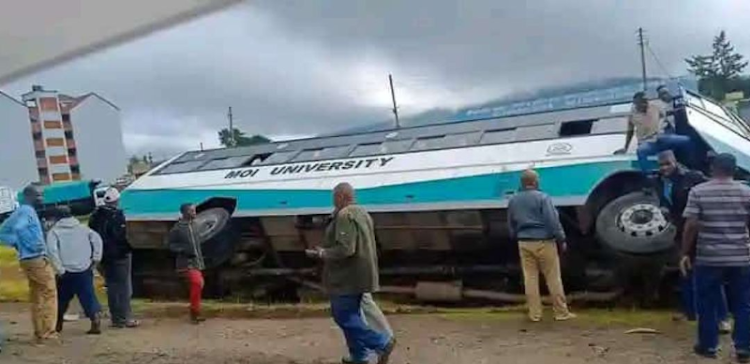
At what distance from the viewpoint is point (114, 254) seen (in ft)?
27.1

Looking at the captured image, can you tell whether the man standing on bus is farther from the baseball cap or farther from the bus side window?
the baseball cap

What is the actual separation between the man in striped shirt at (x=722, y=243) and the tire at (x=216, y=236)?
20.7 feet

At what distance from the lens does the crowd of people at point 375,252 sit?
549 cm

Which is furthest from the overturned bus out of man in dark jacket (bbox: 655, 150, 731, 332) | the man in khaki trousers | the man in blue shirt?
the man in blue shirt

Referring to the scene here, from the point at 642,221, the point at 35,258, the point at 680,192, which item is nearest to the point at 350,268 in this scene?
the point at 680,192

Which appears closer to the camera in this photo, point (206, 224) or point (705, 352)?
point (705, 352)

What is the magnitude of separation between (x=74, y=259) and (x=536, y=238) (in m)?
4.43

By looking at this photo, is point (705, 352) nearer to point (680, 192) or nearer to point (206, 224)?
point (680, 192)

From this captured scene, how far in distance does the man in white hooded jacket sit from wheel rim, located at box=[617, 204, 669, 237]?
5.18 meters

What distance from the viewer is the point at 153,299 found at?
11.6 metres

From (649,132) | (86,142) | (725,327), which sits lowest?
(725,327)

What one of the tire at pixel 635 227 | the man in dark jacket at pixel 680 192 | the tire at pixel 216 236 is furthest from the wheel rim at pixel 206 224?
the man in dark jacket at pixel 680 192

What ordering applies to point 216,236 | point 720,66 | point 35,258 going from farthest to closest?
point 720,66, point 216,236, point 35,258

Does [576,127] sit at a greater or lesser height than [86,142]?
lesser
